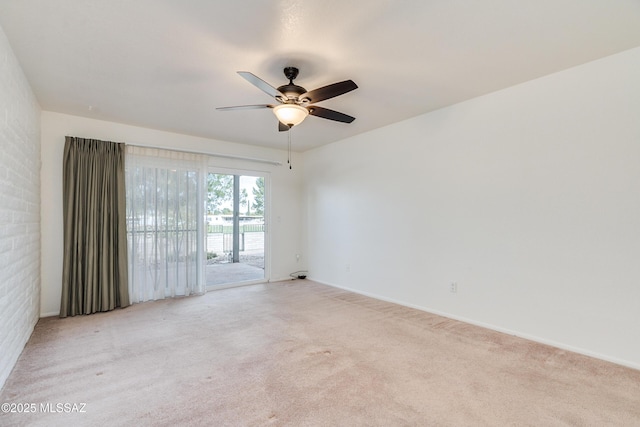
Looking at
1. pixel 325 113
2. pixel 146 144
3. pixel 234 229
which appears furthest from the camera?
pixel 234 229

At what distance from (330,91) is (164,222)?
332 centimetres

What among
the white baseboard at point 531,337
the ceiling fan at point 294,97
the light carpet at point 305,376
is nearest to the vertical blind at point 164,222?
the light carpet at point 305,376

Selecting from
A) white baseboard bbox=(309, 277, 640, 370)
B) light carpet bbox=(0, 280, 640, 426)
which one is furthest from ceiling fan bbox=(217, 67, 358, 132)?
white baseboard bbox=(309, 277, 640, 370)

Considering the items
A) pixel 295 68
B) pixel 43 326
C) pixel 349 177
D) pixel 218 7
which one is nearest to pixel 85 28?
pixel 218 7

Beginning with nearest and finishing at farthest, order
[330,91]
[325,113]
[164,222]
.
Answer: [330,91]
[325,113]
[164,222]

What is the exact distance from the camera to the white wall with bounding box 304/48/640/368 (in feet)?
8.00

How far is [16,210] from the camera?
2.48m

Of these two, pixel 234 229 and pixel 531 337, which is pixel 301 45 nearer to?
pixel 531 337

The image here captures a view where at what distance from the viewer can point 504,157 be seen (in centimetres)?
310

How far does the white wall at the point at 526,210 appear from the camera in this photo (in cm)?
244

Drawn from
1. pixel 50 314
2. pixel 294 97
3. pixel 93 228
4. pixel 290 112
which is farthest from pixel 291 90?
pixel 50 314

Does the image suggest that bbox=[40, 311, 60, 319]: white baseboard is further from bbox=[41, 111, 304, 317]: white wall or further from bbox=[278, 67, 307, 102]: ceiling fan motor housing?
bbox=[278, 67, 307, 102]: ceiling fan motor housing

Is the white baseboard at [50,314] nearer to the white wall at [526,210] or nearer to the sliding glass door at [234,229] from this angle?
the sliding glass door at [234,229]

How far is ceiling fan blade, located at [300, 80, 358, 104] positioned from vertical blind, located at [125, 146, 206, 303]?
2882mm
